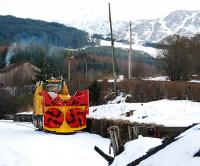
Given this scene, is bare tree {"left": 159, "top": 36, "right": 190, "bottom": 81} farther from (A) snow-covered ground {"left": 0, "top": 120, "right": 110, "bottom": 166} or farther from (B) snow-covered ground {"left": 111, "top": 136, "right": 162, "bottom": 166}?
(B) snow-covered ground {"left": 111, "top": 136, "right": 162, "bottom": 166}

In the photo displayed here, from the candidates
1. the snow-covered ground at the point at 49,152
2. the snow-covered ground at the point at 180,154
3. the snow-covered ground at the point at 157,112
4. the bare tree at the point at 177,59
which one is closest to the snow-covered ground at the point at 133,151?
the snow-covered ground at the point at 180,154

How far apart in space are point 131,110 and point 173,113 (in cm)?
338

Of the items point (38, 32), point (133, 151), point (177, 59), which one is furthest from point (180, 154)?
point (38, 32)

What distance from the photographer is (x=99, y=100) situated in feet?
149

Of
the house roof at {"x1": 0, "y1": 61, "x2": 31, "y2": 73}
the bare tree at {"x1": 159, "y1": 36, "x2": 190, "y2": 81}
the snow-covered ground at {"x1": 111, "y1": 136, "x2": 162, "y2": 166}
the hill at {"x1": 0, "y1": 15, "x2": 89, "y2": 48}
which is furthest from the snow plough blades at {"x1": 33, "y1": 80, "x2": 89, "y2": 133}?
the hill at {"x1": 0, "y1": 15, "x2": 89, "y2": 48}

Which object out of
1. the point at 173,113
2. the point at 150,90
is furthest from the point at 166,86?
the point at 173,113

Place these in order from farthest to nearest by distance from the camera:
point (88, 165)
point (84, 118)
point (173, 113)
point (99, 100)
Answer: point (99, 100) < point (84, 118) < point (173, 113) < point (88, 165)

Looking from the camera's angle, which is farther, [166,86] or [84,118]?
[166,86]

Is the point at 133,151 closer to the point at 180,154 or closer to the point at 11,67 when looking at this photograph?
the point at 180,154

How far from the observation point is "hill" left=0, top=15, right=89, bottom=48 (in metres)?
163

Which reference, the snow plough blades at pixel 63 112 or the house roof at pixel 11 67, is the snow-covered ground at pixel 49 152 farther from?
the house roof at pixel 11 67

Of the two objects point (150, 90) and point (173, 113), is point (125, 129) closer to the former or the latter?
point (173, 113)

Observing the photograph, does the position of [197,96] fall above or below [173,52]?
below

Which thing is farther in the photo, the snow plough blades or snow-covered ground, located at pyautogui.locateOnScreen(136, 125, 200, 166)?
the snow plough blades
